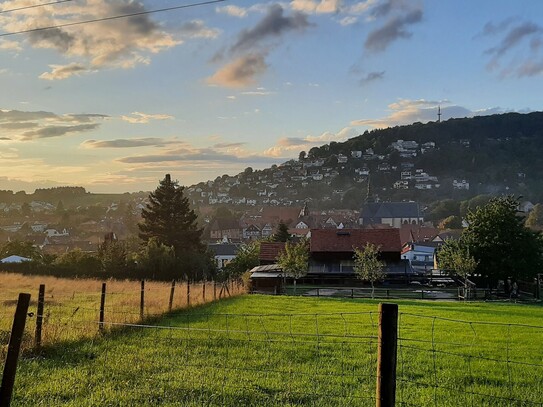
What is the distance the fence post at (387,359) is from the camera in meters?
4.23

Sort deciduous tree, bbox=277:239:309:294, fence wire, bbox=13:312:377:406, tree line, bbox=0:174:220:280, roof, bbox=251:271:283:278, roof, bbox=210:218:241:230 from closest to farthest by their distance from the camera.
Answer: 1. fence wire, bbox=13:312:377:406
2. deciduous tree, bbox=277:239:309:294
3. tree line, bbox=0:174:220:280
4. roof, bbox=251:271:283:278
5. roof, bbox=210:218:241:230

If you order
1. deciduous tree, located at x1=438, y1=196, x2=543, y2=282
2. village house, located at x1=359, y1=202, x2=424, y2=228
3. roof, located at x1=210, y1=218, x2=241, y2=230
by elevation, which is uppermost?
village house, located at x1=359, y1=202, x2=424, y2=228

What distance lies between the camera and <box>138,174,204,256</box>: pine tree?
55375 mm

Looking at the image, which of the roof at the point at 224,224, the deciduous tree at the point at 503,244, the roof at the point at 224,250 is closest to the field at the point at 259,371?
the deciduous tree at the point at 503,244

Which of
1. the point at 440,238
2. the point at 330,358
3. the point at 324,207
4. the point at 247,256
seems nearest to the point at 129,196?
the point at 324,207

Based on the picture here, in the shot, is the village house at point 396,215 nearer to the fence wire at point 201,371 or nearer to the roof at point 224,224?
the roof at point 224,224

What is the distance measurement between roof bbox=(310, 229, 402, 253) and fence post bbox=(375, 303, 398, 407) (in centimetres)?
4612

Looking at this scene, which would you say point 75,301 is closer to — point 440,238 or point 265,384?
point 265,384

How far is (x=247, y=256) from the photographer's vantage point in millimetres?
53094

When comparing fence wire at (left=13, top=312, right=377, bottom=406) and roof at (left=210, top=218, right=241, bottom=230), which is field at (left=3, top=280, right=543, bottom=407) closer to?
fence wire at (left=13, top=312, right=377, bottom=406)

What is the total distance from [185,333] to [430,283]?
34.1 meters

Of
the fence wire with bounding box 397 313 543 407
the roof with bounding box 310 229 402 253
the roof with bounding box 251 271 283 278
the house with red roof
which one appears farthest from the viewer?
the roof with bounding box 310 229 402 253

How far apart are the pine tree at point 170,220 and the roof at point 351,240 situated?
42.0 ft

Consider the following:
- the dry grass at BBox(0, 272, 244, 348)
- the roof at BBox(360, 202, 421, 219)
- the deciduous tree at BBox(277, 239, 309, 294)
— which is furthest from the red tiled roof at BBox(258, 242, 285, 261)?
the roof at BBox(360, 202, 421, 219)
